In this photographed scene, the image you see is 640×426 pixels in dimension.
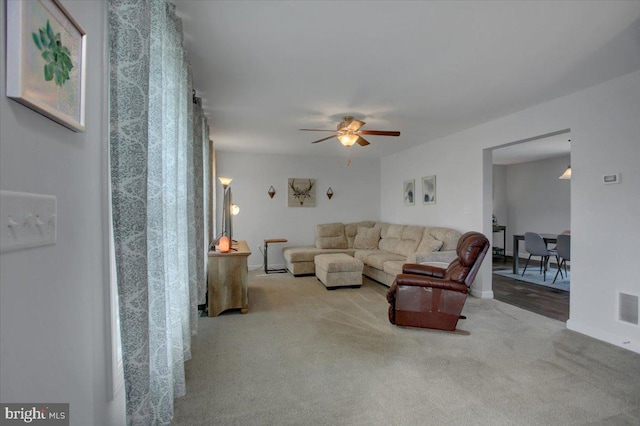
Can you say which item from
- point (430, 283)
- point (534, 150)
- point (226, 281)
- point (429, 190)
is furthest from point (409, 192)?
point (226, 281)

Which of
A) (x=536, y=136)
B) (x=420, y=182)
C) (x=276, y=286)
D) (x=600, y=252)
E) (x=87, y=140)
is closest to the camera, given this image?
(x=87, y=140)

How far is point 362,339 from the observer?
3145 mm

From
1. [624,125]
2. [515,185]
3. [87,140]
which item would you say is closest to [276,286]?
[87,140]

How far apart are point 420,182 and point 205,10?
5.01 metres

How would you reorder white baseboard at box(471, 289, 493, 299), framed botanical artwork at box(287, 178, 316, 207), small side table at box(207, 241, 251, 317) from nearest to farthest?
1. small side table at box(207, 241, 251, 317)
2. white baseboard at box(471, 289, 493, 299)
3. framed botanical artwork at box(287, 178, 316, 207)

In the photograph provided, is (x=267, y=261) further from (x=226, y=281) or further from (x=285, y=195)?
(x=226, y=281)

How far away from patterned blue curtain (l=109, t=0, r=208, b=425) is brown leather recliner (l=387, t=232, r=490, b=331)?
2214 mm

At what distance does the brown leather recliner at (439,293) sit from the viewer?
3.28 m

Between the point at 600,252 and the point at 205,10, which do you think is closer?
the point at 205,10

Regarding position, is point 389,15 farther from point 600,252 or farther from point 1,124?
point 600,252

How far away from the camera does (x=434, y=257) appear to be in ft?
15.8

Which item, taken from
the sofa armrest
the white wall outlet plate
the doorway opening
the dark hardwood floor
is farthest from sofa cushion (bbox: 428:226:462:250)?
the white wall outlet plate

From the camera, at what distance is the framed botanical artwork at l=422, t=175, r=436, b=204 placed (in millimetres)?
5781

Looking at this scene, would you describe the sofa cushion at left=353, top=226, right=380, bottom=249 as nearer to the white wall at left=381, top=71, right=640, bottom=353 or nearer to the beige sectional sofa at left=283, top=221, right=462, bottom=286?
the beige sectional sofa at left=283, top=221, right=462, bottom=286
